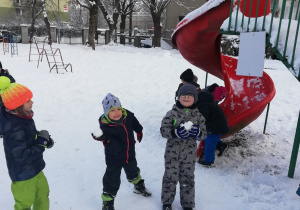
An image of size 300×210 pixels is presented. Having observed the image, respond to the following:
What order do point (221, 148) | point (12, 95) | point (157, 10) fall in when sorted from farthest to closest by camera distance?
point (157, 10) < point (221, 148) < point (12, 95)

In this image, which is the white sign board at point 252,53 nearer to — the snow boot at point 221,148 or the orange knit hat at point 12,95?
the snow boot at point 221,148

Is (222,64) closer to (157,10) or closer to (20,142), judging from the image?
(20,142)

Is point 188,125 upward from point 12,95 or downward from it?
downward

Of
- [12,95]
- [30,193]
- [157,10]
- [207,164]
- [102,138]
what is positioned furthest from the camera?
[157,10]

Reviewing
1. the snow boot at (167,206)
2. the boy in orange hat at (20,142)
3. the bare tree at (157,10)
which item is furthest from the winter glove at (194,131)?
the bare tree at (157,10)

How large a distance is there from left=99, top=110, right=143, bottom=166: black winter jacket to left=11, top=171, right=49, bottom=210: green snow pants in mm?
697

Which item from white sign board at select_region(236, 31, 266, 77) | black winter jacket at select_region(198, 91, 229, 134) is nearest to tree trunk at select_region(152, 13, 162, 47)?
black winter jacket at select_region(198, 91, 229, 134)

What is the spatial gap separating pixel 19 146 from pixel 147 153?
97.4 inches

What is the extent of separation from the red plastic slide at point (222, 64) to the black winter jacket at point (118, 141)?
1.98m

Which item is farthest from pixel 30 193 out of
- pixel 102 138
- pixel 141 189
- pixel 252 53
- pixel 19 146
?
pixel 252 53

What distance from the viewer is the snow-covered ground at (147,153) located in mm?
3430

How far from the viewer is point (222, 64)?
5.18 meters

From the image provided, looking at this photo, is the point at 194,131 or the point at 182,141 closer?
the point at 194,131

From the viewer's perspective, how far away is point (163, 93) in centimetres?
823
